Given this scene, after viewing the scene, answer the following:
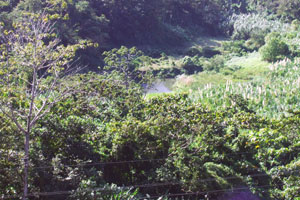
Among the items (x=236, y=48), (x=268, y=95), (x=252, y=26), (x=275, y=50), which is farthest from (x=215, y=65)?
(x=252, y=26)

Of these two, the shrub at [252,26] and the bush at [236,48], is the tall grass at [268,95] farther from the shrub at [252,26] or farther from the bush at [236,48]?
the shrub at [252,26]

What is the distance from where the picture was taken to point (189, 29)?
46.8 meters

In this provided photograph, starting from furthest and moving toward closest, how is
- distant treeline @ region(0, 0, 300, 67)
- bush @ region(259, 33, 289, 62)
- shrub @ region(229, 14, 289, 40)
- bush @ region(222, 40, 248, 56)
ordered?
shrub @ region(229, 14, 289, 40) → bush @ region(222, 40, 248, 56) → distant treeline @ region(0, 0, 300, 67) → bush @ region(259, 33, 289, 62)

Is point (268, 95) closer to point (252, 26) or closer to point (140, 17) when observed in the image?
point (140, 17)

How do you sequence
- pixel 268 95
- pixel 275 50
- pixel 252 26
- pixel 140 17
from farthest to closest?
pixel 252 26 → pixel 140 17 → pixel 275 50 → pixel 268 95

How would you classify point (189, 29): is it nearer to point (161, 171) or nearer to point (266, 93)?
point (266, 93)

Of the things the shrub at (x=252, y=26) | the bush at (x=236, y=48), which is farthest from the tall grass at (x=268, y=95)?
the shrub at (x=252, y=26)

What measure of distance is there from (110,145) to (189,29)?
133 feet

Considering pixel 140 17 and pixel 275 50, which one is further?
pixel 140 17

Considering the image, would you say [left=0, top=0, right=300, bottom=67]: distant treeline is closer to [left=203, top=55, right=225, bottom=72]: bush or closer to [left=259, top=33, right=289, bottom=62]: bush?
[left=203, top=55, right=225, bottom=72]: bush

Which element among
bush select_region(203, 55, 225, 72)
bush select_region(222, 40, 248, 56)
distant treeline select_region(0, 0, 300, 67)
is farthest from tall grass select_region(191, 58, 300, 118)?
bush select_region(222, 40, 248, 56)

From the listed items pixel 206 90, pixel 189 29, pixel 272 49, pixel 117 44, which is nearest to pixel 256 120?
pixel 206 90

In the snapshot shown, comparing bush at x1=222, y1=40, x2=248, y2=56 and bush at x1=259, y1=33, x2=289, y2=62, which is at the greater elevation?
bush at x1=259, y1=33, x2=289, y2=62

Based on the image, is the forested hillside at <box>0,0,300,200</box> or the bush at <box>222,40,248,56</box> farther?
the bush at <box>222,40,248,56</box>
